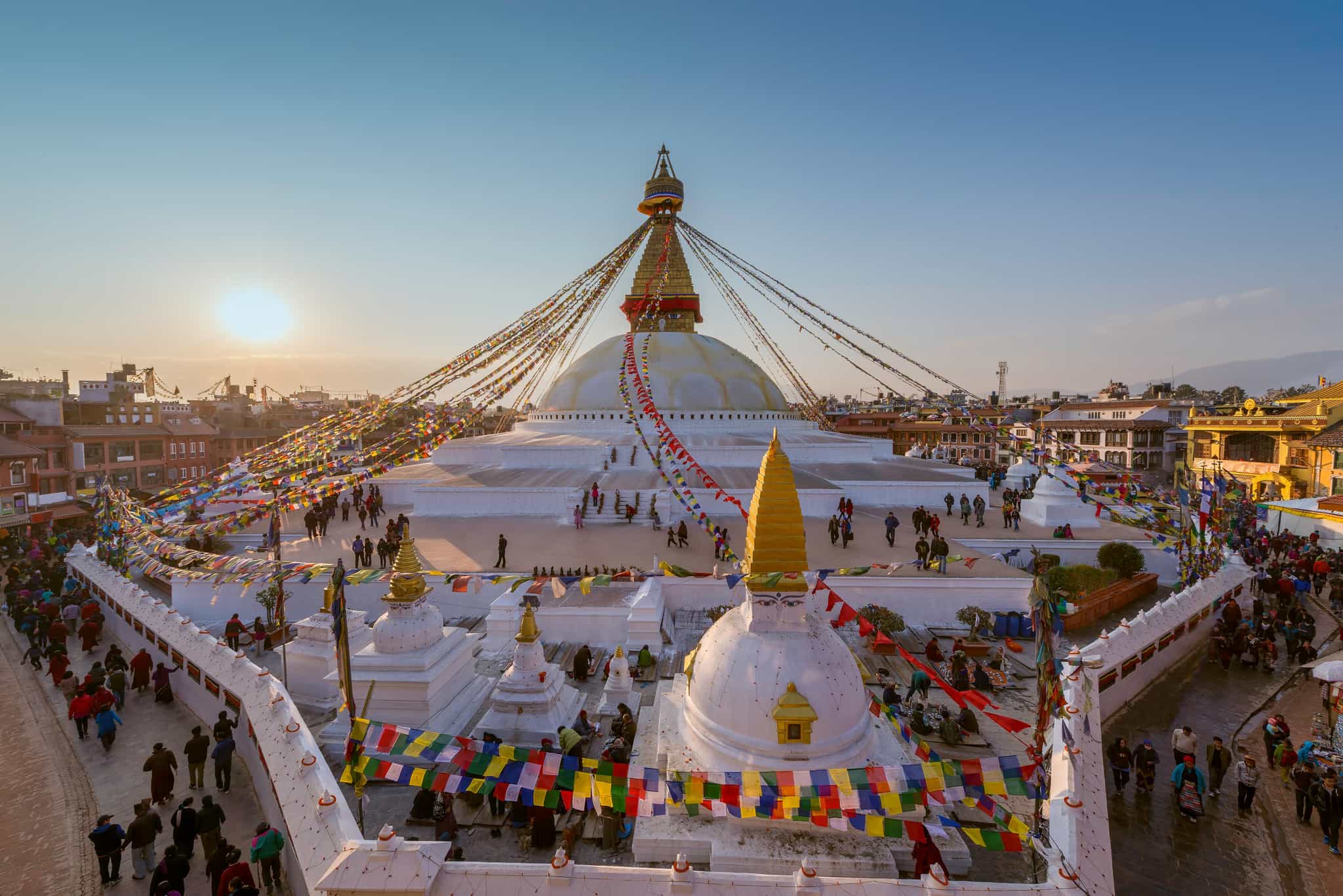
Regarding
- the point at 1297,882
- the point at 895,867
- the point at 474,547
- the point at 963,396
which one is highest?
the point at 963,396

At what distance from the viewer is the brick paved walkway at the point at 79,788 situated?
4926 millimetres

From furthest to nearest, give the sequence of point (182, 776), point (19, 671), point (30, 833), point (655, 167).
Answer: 1. point (655, 167)
2. point (19, 671)
3. point (182, 776)
4. point (30, 833)

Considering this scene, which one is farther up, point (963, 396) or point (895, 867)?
point (963, 396)

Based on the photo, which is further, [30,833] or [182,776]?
[182,776]

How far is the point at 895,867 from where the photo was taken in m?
4.16

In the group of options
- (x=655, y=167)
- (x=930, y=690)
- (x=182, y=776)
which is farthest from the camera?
(x=655, y=167)

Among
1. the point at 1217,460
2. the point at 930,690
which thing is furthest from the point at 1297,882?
the point at 1217,460

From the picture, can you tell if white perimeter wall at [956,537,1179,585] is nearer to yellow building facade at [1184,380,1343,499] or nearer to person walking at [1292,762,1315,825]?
person walking at [1292,762,1315,825]

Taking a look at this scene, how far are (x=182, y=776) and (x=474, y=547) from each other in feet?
18.6

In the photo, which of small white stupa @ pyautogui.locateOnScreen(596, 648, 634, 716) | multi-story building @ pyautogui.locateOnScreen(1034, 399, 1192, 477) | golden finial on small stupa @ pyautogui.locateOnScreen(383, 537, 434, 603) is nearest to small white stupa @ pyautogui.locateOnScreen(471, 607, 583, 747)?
small white stupa @ pyautogui.locateOnScreen(596, 648, 634, 716)

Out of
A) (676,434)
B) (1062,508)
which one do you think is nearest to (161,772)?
(1062,508)

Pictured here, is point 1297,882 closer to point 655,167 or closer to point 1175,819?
point 1175,819

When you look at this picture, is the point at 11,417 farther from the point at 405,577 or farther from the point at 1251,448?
the point at 1251,448

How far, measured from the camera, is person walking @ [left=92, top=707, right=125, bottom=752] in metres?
6.59
